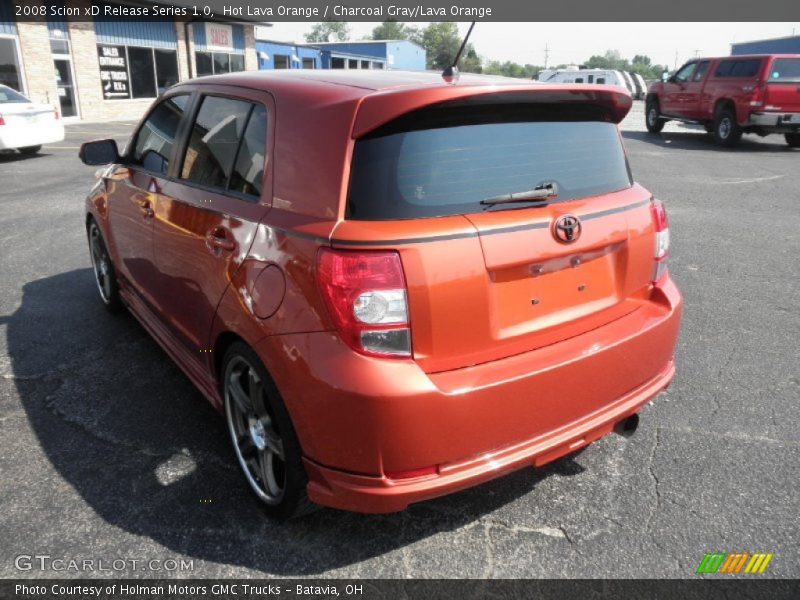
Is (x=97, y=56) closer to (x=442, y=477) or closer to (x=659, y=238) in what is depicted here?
(x=659, y=238)

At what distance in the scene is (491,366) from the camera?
89.2 inches

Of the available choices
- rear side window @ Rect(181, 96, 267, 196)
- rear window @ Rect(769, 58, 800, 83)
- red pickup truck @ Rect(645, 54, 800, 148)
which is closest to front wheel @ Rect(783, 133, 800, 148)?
red pickup truck @ Rect(645, 54, 800, 148)

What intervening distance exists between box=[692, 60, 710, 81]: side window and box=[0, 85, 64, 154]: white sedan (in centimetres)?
1609

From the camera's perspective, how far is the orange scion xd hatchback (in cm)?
211

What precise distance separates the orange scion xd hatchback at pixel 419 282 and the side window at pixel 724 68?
1604 cm

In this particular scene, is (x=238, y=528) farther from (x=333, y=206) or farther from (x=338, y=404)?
(x=333, y=206)

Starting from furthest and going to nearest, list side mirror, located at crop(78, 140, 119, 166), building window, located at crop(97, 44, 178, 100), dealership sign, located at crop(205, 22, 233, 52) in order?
dealership sign, located at crop(205, 22, 233, 52) → building window, located at crop(97, 44, 178, 100) → side mirror, located at crop(78, 140, 119, 166)

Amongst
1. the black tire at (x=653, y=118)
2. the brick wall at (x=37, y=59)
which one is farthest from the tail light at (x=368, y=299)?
the brick wall at (x=37, y=59)

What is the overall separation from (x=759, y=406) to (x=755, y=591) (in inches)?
59.4

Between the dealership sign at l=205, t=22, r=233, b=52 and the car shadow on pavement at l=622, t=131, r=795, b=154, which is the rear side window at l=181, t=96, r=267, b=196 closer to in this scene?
the car shadow on pavement at l=622, t=131, r=795, b=154

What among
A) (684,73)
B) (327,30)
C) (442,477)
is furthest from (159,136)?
(327,30)

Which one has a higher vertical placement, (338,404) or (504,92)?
(504,92)

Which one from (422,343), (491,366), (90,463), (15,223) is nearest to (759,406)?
(491,366)

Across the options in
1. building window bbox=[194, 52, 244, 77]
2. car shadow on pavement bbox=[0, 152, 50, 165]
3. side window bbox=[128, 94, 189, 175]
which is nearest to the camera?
side window bbox=[128, 94, 189, 175]
